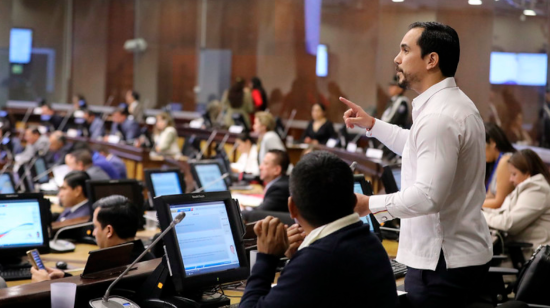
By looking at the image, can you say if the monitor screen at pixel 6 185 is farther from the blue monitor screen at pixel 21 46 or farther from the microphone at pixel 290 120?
the blue monitor screen at pixel 21 46

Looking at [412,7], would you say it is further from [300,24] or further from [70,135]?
[70,135]

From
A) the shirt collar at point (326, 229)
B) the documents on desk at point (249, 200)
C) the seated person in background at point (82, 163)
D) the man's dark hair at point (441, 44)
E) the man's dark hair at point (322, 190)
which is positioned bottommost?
the documents on desk at point (249, 200)

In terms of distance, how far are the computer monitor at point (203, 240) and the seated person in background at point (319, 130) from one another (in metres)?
7.01

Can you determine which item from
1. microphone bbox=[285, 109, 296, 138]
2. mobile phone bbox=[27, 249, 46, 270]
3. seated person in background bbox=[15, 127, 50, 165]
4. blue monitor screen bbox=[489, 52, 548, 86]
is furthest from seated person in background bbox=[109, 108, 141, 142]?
mobile phone bbox=[27, 249, 46, 270]

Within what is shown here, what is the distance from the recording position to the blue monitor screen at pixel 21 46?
1669 cm

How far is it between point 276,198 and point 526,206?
1.68 m

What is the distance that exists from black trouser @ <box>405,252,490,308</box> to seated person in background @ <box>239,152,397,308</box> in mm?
400

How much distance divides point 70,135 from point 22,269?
8.69 m

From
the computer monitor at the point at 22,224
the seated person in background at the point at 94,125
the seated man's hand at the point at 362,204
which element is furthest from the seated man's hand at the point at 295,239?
the seated person in background at the point at 94,125

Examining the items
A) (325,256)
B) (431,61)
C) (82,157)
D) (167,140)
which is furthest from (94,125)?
(325,256)

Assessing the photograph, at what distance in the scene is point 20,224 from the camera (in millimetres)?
3832

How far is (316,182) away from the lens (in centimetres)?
175

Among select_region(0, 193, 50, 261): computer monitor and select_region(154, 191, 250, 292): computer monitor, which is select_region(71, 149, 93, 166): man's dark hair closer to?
select_region(0, 193, 50, 261): computer monitor

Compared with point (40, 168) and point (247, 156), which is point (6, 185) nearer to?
point (40, 168)
